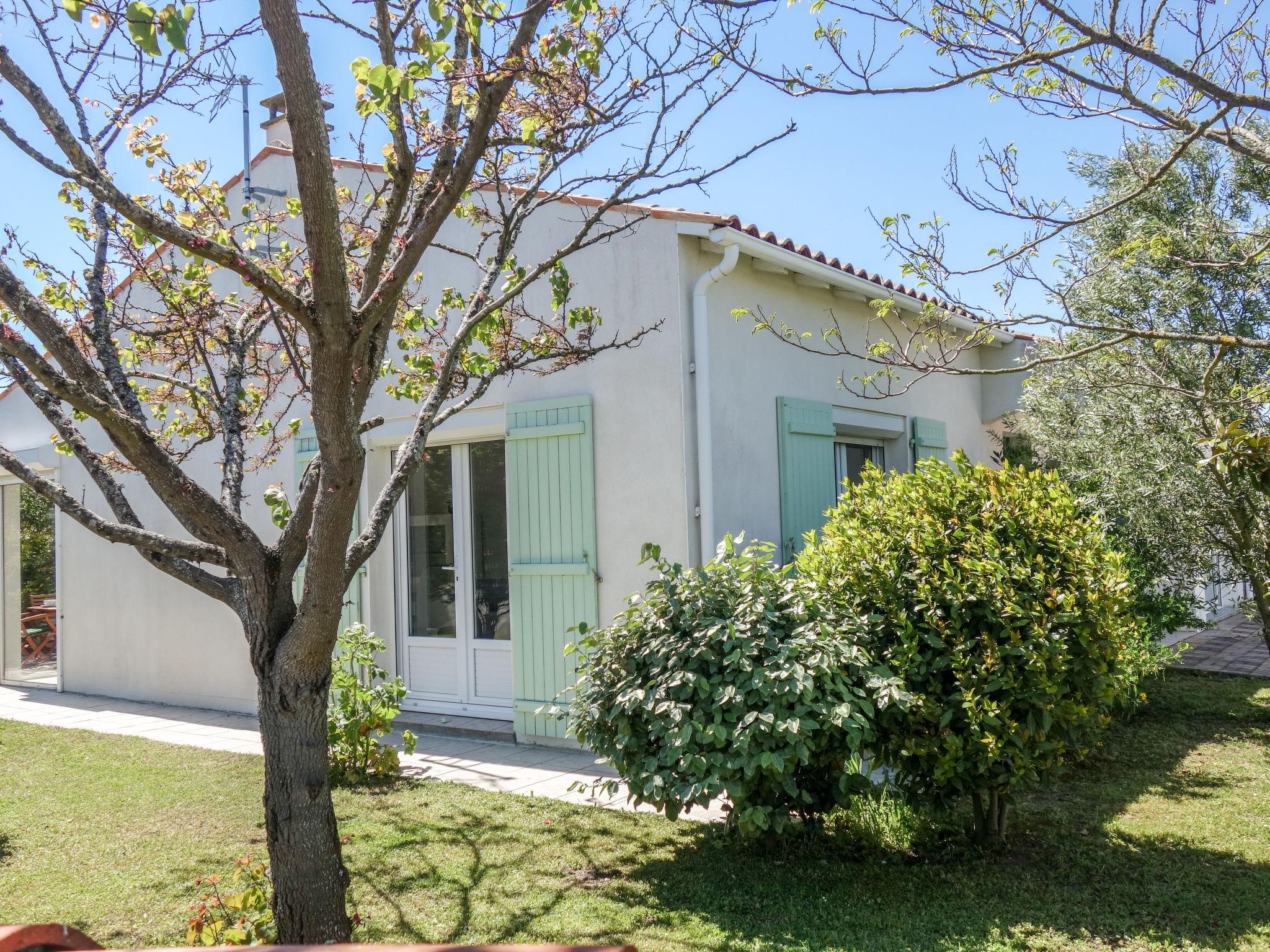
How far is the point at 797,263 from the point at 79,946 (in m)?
6.60

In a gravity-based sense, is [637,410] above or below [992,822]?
above

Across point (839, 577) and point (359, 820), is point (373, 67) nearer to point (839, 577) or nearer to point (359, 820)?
point (839, 577)

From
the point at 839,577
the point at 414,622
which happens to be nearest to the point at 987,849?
the point at 839,577

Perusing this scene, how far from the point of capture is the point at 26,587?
40.2ft

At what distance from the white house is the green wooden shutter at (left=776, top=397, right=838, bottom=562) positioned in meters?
0.02

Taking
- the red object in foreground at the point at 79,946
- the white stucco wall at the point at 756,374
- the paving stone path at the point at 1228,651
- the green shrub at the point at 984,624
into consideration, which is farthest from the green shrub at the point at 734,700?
the paving stone path at the point at 1228,651

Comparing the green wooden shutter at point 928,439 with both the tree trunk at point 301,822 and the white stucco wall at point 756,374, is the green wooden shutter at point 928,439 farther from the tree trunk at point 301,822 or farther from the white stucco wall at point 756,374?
the tree trunk at point 301,822

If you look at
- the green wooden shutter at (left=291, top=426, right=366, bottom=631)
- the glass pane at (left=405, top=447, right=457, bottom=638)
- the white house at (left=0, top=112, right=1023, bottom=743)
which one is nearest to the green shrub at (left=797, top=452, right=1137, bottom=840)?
the white house at (left=0, top=112, right=1023, bottom=743)

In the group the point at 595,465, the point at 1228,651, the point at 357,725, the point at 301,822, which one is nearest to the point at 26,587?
the point at 357,725

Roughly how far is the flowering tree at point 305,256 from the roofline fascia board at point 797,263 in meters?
1.23

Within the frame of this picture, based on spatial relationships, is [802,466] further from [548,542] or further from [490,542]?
[490,542]

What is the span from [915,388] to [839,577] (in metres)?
5.41

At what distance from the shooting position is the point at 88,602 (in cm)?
1108

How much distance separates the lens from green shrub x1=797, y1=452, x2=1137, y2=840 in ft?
14.7
